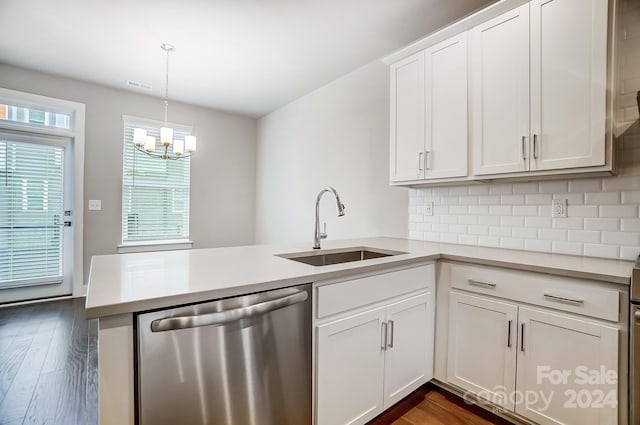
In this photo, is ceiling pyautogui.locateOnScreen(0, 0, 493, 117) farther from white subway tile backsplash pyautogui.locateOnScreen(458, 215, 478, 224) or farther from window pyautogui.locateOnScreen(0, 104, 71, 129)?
white subway tile backsplash pyautogui.locateOnScreen(458, 215, 478, 224)

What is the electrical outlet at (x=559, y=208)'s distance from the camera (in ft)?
5.98

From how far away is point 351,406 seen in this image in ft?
4.73

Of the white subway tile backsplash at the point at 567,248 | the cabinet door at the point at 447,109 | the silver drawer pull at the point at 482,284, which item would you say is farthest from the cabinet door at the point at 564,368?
the cabinet door at the point at 447,109

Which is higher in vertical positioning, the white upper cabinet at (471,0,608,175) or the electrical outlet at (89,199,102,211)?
the white upper cabinet at (471,0,608,175)

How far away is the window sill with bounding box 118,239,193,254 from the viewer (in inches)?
160

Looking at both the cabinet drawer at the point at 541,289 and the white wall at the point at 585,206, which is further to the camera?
Answer: the white wall at the point at 585,206

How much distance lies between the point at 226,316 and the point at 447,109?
1.95 meters

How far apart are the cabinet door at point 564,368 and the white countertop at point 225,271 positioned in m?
0.25

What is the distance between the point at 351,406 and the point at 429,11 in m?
2.75

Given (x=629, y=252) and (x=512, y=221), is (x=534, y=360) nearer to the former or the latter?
(x=629, y=252)

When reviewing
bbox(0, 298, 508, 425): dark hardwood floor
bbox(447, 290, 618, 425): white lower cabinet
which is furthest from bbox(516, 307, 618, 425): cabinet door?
bbox(0, 298, 508, 425): dark hardwood floor

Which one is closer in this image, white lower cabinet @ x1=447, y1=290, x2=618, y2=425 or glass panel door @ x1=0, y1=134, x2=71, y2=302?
white lower cabinet @ x1=447, y1=290, x2=618, y2=425

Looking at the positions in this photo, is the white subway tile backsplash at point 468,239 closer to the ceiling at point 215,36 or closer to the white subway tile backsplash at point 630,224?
the white subway tile backsplash at point 630,224

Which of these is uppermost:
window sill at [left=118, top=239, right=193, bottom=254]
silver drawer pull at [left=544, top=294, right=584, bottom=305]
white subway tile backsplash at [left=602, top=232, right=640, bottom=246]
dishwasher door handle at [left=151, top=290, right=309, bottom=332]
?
Result: white subway tile backsplash at [left=602, top=232, right=640, bottom=246]
